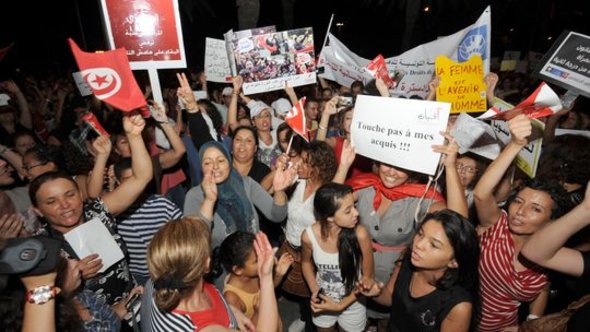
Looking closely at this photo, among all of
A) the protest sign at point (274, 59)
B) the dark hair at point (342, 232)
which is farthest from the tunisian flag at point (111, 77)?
the protest sign at point (274, 59)

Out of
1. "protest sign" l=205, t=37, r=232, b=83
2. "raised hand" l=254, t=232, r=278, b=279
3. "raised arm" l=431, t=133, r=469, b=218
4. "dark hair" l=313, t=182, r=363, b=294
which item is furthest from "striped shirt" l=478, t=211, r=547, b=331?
"protest sign" l=205, t=37, r=232, b=83

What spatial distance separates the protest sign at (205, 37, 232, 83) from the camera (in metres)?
6.43

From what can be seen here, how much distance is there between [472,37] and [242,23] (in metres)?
5.43

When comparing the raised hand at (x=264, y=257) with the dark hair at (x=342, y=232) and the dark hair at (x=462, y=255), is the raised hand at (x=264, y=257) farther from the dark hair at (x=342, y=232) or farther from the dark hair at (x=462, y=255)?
the dark hair at (x=462, y=255)

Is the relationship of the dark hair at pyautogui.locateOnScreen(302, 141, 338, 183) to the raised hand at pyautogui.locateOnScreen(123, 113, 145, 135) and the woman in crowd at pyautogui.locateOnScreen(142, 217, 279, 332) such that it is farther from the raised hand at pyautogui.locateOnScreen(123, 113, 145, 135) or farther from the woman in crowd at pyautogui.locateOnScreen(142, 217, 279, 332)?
the woman in crowd at pyautogui.locateOnScreen(142, 217, 279, 332)

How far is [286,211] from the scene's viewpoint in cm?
329

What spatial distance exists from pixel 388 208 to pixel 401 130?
66cm

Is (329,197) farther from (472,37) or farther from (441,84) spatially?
(472,37)

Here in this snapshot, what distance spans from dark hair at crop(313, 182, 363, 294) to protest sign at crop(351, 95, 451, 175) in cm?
49

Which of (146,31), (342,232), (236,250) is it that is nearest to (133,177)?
(236,250)

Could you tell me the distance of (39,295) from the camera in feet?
5.02

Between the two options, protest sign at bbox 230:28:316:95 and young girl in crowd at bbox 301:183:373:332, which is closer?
young girl in crowd at bbox 301:183:373:332

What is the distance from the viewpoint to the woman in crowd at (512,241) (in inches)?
93.3

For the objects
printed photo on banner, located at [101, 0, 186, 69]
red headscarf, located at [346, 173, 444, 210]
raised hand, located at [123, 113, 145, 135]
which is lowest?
red headscarf, located at [346, 173, 444, 210]
